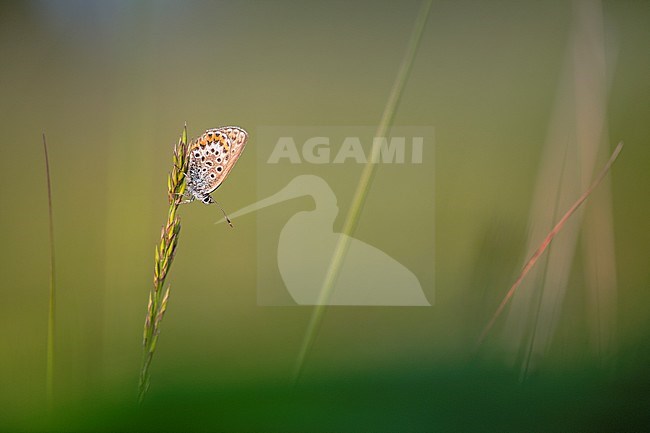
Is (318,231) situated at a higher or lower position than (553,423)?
higher

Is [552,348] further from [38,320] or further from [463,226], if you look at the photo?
[38,320]

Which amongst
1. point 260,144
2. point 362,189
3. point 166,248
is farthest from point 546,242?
point 166,248

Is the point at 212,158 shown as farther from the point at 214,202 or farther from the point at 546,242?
the point at 546,242

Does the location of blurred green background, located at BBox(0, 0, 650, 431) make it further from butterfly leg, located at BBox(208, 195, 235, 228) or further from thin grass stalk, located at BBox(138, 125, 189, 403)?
thin grass stalk, located at BBox(138, 125, 189, 403)

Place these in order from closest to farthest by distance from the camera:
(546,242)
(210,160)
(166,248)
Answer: (166,248), (210,160), (546,242)

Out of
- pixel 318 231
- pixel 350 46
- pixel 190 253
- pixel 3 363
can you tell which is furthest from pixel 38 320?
pixel 350 46

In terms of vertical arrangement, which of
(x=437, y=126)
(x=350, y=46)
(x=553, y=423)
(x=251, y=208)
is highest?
(x=350, y=46)

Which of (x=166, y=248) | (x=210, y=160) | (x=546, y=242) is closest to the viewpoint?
(x=166, y=248)
